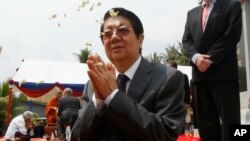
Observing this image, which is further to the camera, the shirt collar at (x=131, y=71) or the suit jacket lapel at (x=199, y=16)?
the suit jacket lapel at (x=199, y=16)

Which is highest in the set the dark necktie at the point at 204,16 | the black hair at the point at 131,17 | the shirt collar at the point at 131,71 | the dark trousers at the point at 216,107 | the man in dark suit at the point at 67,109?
the dark necktie at the point at 204,16

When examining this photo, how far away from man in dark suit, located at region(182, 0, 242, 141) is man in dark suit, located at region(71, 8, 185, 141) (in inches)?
47.9

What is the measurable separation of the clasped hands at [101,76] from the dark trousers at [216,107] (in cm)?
157

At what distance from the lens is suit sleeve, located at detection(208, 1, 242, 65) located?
119 inches

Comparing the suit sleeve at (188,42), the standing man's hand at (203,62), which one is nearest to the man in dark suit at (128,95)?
the standing man's hand at (203,62)

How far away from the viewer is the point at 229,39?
3061 mm

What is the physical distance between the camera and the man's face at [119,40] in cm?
181

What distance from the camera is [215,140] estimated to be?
3066mm

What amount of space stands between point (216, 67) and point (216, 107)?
1.02 feet

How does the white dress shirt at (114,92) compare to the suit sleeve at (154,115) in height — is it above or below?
above

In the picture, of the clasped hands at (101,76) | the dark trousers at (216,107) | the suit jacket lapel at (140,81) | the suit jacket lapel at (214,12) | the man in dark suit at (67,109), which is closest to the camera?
the clasped hands at (101,76)

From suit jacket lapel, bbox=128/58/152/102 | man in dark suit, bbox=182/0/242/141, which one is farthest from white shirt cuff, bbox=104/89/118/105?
man in dark suit, bbox=182/0/242/141

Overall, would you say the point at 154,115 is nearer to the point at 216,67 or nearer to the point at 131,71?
the point at 131,71

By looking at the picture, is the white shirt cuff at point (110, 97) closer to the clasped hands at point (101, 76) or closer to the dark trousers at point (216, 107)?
the clasped hands at point (101, 76)
